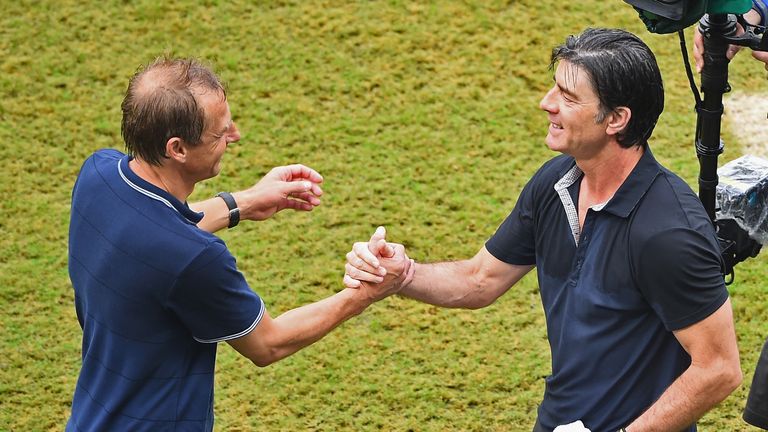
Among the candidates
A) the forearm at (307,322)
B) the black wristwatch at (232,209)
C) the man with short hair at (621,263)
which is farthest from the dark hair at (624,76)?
the black wristwatch at (232,209)

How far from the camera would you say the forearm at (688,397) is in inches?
115

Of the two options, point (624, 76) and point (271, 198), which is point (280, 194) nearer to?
point (271, 198)

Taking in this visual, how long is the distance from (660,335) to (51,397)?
8.67 ft

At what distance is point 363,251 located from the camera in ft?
11.2

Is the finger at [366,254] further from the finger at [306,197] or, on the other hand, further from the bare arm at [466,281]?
the finger at [306,197]

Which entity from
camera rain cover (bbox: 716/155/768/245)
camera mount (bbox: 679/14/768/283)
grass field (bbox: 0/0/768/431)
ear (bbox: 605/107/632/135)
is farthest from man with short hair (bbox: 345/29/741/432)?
grass field (bbox: 0/0/768/431)

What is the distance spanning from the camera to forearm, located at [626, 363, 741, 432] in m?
2.91

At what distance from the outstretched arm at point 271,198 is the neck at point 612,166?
1.04m

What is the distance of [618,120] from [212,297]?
3.81 feet

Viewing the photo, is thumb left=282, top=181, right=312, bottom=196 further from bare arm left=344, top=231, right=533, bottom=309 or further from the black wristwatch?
bare arm left=344, top=231, right=533, bottom=309

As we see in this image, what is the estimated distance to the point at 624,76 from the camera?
9.89ft

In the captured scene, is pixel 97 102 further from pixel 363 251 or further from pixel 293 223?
pixel 363 251

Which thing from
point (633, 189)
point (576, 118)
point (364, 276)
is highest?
point (576, 118)

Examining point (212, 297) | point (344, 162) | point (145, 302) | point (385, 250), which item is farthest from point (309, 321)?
point (344, 162)
